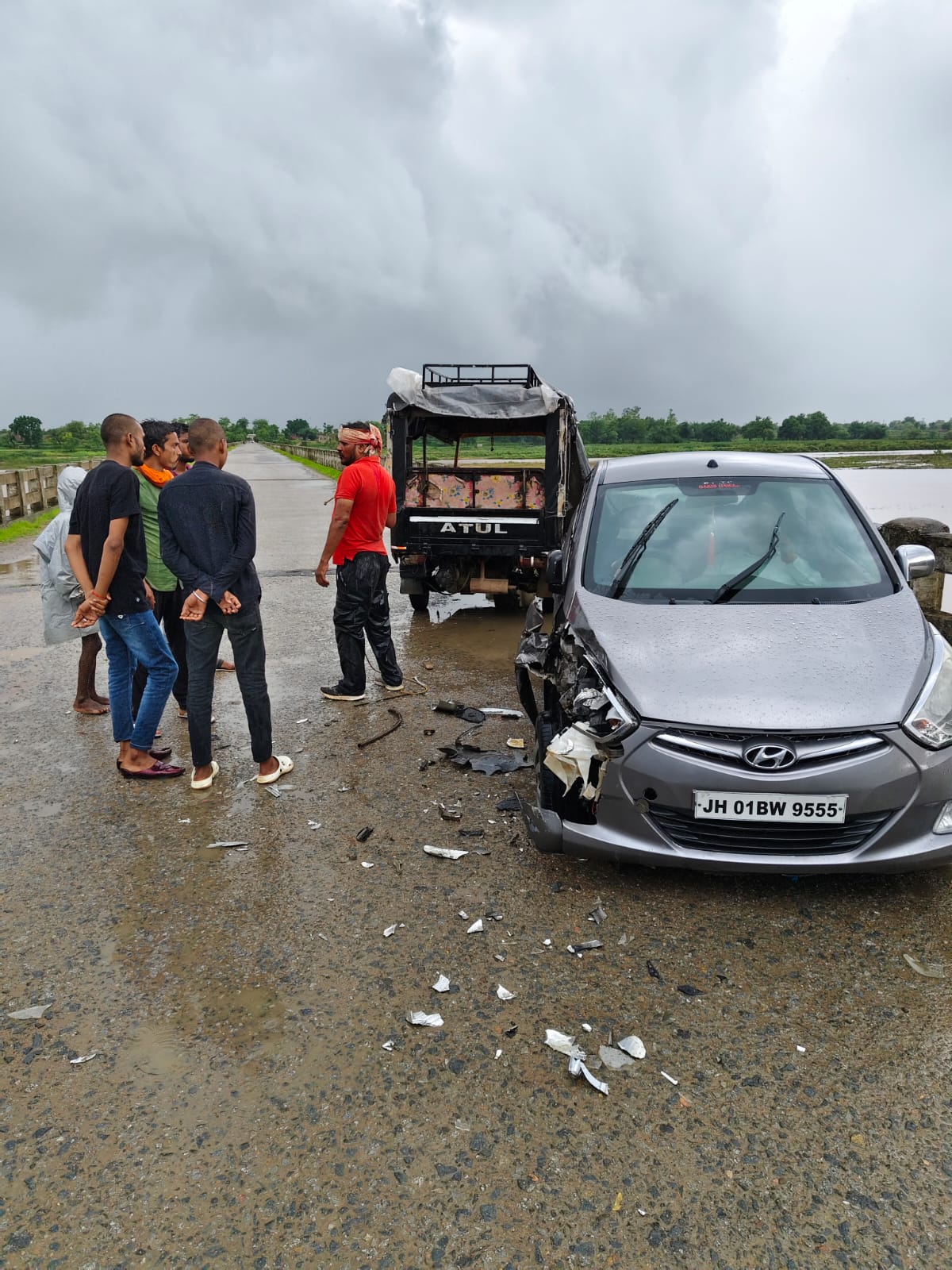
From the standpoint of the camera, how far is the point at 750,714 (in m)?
3.35

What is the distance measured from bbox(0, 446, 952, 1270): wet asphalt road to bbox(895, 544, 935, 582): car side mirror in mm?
1636

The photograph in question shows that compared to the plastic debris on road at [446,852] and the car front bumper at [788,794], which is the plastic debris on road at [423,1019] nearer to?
the car front bumper at [788,794]

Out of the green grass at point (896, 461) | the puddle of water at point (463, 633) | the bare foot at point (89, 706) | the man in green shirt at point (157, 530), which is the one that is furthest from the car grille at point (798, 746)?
the green grass at point (896, 461)

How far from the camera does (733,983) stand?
3.06 metres

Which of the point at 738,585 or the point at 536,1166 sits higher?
the point at 738,585

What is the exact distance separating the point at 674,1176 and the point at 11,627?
9.00 meters

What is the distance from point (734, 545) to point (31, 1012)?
3883 mm

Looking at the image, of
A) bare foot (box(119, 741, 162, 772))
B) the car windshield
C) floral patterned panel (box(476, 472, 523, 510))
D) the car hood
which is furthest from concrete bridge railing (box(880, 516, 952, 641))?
bare foot (box(119, 741, 162, 772))

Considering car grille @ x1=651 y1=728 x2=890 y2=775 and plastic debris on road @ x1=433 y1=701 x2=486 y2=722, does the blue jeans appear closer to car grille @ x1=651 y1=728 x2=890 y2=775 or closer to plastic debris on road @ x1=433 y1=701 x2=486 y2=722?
plastic debris on road @ x1=433 y1=701 x2=486 y2=722

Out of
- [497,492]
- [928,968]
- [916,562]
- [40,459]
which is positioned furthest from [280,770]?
[40,459]

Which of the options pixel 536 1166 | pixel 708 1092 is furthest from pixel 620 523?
pixel 536 1166

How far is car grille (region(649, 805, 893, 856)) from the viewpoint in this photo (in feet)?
10.9

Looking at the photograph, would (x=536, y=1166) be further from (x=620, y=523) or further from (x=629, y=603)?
(x=620, y=523)

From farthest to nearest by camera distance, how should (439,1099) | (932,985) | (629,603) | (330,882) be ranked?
(629,603) → (330,882) → (932,985) → (439,1099)
